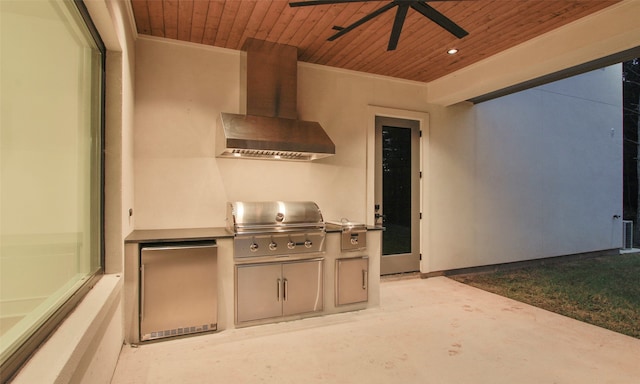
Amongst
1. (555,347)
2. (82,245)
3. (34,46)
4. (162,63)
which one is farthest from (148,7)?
(555,347)

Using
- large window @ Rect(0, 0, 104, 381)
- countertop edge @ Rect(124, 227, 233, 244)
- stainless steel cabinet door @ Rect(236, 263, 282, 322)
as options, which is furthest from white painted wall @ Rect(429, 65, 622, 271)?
large window @ Rect(0, 0, 104, 381)

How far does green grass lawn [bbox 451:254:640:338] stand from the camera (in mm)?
3393

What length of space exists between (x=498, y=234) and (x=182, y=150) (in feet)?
15.9

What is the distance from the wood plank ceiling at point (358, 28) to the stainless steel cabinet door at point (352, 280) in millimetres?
2310

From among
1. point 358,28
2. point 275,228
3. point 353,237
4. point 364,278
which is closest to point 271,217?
point 275,228

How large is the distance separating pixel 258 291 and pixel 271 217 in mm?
699

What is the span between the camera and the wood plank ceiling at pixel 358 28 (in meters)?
2.83

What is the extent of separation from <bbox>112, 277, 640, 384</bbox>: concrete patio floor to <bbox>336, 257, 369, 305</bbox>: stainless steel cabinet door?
6.4 inches

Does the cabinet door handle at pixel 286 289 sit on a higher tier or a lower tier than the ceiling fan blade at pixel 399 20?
lower

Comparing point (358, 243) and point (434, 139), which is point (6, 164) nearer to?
point (358, 243)

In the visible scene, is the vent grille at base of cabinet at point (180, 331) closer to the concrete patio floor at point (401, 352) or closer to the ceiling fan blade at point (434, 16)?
the concrete patio floor at point (401, 352)

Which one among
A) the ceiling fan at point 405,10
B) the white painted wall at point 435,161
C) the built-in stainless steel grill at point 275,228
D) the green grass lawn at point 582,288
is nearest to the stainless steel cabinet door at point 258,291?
the built-in stainless steel grill at point 275,228

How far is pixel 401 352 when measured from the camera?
2.60 metres

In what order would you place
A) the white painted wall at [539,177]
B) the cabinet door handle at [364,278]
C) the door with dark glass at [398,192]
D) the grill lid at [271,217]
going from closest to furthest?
the grill lid at [271,217] < the cabinet door handle at [364,278] < the door with dark glass at [398,192] < the white painted wall at [539,177]
